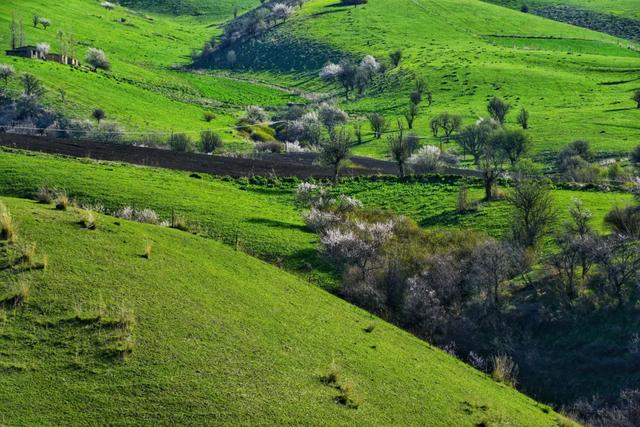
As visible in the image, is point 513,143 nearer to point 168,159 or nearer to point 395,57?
point 168,159

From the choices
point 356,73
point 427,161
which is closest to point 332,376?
point 427,161

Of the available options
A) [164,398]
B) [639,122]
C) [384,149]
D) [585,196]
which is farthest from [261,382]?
[639,122]

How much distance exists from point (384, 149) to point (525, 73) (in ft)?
199

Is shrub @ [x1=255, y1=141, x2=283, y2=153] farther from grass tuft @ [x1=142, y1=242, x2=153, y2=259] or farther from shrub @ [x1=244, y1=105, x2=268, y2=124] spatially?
grass tuft @ [x1=142, y1=242, x2=153, y2=259]

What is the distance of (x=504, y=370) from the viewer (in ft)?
95.5

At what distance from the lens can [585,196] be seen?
58406 mm

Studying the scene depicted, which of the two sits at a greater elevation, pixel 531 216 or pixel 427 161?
pixel 531 216

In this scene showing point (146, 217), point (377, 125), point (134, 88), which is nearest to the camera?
point (146, 217)

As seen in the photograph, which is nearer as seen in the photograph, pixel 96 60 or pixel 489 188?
pixel 489 188

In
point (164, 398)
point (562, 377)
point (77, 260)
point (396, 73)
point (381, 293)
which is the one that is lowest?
point (562, 377)

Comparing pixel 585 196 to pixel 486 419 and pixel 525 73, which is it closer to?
pixel 486 419

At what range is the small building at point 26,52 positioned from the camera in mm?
129000

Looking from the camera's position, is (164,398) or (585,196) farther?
(585,196)

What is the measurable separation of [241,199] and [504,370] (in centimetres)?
3000
